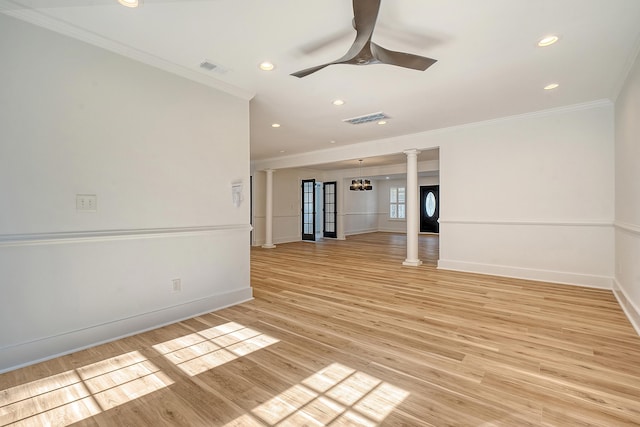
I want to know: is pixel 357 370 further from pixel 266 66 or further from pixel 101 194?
pixel 266 66

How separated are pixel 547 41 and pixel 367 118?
2546 millimetres

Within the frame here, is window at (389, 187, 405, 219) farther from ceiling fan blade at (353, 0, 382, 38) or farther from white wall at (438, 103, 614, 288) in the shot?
ceiling fan blade at (353, 0, 382, 38)

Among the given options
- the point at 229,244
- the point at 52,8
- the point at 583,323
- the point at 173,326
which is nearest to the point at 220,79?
the point at 52,8

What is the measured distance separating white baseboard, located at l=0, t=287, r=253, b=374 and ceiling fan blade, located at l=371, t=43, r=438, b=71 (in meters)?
2.87

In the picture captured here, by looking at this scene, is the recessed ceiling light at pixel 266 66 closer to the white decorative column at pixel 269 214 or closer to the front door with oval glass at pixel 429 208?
the white decorative column at pixel 269 214

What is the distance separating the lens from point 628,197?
10.6 feet

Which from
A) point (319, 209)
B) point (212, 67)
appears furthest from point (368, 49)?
point (319, 209)

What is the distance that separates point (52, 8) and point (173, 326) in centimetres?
272

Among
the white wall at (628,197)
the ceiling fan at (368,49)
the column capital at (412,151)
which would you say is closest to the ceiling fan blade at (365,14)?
the ceiling fan at (368,49)

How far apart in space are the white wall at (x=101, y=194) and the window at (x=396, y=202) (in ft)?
36.1

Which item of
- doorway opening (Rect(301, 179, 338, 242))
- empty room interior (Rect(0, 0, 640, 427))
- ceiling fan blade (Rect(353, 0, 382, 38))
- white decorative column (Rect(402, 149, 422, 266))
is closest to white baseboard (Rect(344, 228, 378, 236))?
doorway opening (Rect(301, 179, 338, 242))

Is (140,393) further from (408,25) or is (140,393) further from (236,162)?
(408,25)

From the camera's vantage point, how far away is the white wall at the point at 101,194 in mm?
2131

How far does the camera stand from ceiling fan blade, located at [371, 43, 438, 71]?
228 cm
